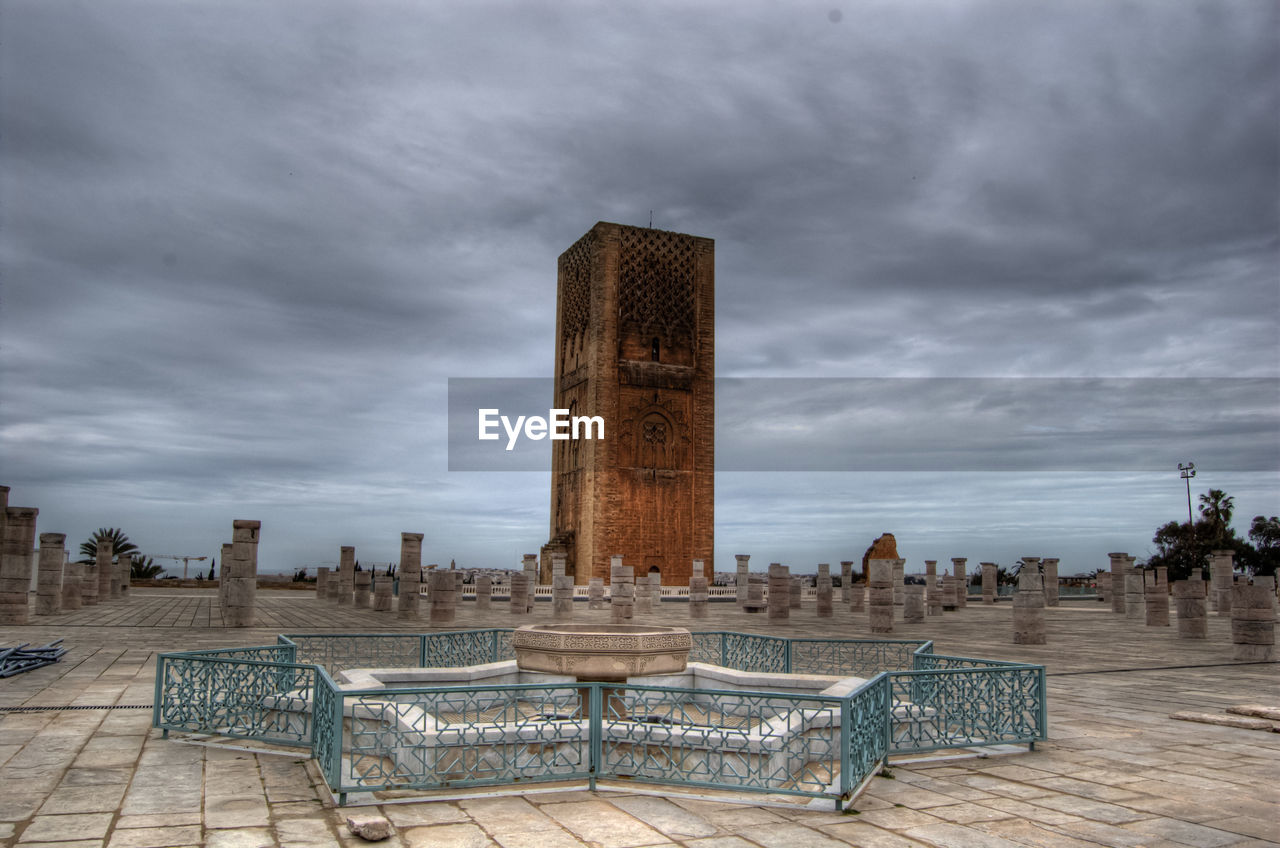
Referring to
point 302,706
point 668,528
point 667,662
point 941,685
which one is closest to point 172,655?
point 302,706

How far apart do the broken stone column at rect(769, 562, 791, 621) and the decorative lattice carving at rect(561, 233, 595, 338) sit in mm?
19790

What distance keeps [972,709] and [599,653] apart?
2.64 m

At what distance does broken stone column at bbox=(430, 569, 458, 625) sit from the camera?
18359 mm

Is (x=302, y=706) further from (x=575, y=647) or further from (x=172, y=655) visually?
(x=575, y=647)

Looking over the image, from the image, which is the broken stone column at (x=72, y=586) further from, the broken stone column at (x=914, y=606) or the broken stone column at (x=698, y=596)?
the broken stone column at (x=914, y=606)

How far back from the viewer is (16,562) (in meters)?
15.9

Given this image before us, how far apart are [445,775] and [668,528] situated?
30.9 metres

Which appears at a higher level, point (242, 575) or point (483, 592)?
point (242, 575)

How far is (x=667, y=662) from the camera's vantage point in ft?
21.6

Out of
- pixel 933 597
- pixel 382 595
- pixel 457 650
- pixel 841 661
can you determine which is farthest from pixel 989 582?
pixel 457 650

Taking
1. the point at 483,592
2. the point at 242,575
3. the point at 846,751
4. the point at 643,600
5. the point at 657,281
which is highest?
the point at 657,281

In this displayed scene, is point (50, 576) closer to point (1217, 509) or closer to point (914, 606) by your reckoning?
point (914, 606)

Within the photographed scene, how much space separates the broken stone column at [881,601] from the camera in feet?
55.1

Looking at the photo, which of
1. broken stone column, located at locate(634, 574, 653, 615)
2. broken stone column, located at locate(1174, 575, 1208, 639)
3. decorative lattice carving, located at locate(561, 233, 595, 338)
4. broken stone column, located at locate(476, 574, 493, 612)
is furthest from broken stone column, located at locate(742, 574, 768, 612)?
decorative lattice carving, located at locate(561, 233, 595, 338)
